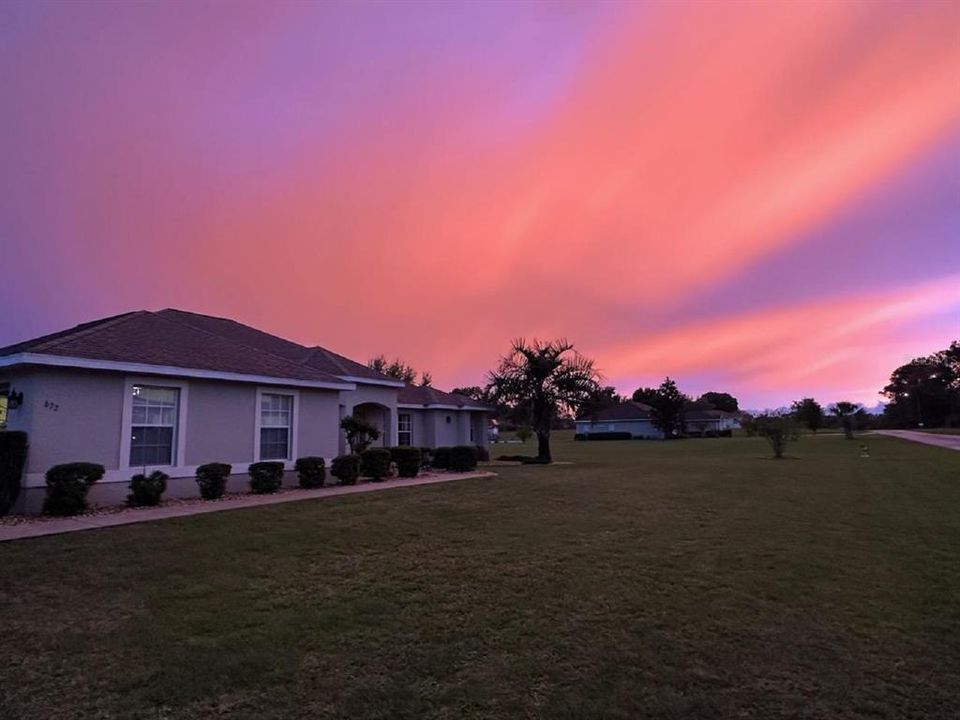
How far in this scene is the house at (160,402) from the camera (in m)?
11.4

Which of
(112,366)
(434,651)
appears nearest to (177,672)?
(434,651)

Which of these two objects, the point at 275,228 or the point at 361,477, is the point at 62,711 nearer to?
the point at 361,477

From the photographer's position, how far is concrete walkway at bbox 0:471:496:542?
910 centimetres

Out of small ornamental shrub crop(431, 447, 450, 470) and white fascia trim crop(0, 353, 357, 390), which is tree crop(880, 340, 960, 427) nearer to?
small ornamental shrub crop(431, 447, 450, 470)

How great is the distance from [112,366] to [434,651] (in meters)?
10.2

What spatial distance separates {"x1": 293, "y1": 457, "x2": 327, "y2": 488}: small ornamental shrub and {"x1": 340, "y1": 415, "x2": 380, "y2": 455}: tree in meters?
3.27

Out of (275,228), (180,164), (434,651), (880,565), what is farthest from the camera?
(275,228)

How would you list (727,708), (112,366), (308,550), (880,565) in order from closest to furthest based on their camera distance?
(727,708) < (880,565) < (308,550) < (112,366)

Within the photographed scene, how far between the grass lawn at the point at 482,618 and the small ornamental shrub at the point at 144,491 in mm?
2296

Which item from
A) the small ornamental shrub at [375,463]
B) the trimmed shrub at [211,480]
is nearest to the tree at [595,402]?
the small ornamental shrub at [375,463]

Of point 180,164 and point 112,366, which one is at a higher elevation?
point 180,164

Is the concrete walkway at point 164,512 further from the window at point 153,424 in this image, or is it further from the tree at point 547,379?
the tree at point 547,379

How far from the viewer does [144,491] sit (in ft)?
38.0

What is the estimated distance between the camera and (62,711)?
12.8 feet
